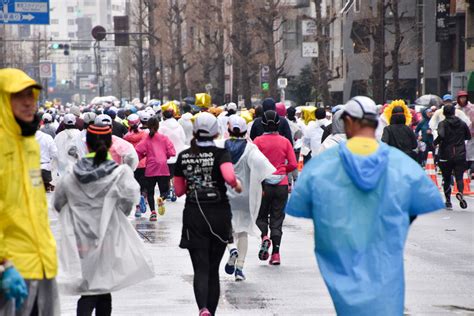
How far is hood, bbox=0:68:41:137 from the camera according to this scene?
6406 millimetres

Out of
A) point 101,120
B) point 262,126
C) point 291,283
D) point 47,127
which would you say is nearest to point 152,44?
point 47,127

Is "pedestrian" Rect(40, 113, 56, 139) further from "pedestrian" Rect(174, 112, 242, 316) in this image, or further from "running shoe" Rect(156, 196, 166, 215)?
"pedestrian" Rect(174, 112, 242, 316)

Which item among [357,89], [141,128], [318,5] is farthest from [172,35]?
[141,128]

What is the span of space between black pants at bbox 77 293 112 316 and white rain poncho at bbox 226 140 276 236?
372cm

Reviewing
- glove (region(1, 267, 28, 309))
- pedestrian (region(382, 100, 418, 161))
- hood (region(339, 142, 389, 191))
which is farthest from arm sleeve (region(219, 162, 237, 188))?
pedestrian (region(382, 100, 418, 161))

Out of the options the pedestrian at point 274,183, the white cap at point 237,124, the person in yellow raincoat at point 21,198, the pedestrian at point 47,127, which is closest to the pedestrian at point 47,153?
the pedestrian at point 47,127

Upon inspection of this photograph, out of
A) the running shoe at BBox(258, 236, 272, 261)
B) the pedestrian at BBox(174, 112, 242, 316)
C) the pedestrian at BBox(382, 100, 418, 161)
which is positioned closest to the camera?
the pedestrian at BBox(174, 112, 242, 316)

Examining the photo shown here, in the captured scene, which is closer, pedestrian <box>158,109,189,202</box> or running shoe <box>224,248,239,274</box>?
running shoe <box>224,248,239,274</box>

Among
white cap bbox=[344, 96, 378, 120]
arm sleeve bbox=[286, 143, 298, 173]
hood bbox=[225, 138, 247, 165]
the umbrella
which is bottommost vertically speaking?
the umbrella

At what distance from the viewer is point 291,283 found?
12359mm

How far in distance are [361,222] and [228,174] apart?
9.89 feet

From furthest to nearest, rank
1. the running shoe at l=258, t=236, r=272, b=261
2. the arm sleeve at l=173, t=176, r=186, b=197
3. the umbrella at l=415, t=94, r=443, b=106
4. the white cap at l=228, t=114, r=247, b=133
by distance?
the umbrella at l=415, t=94, r=443, b=106
the running shoe at l=258, t=236, r=272, b=261
the white cap at l=228, t=114, r=247, b=133
the arm sleeve at l=173, t=176, r=186, b=197

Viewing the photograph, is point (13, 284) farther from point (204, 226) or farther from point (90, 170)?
point (204, 226)

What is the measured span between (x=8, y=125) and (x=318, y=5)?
4108 cm
